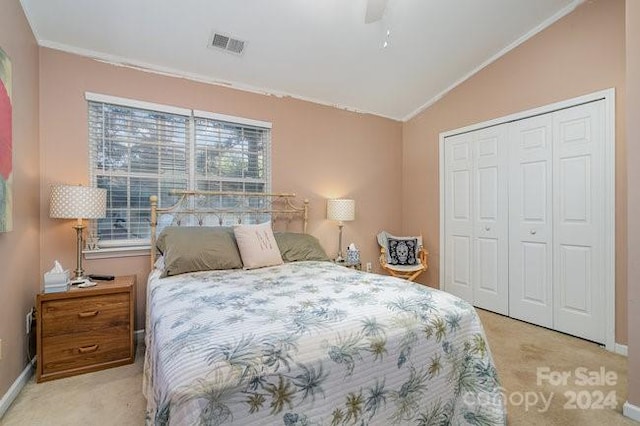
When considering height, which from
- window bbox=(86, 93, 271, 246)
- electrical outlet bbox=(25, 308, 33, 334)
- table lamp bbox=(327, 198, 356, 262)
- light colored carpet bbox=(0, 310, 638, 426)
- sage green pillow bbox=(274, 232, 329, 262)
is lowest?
light colored carpet bbox=(0, 310, 638, 426)

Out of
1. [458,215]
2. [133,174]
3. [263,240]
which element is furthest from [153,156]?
[458,215]

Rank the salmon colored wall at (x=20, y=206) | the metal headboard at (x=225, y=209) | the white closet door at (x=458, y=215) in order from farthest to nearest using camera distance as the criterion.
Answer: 1. the white closet door at (x=458, y=215)
2. the metal headboard at (x=225, y=209)
3. the salmon colored wall at (x=20, y=206)

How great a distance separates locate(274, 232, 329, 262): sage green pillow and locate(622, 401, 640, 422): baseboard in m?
2.11

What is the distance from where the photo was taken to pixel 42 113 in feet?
7.66

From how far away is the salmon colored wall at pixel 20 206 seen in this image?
1.75 meters

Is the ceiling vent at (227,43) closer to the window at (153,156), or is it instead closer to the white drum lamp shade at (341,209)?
the window at (153,156)

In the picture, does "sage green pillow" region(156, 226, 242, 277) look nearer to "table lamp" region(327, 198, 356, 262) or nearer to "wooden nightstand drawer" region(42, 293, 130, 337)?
"wooden nightstand drawer" region(42, 293, 130, 337)

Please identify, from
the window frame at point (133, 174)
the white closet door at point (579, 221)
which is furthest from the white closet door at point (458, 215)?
the window frame at point (133, 174)

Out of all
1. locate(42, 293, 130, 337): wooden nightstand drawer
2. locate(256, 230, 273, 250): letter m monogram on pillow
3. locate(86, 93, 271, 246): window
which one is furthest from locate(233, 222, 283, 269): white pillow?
locate(42, 293, 130, 337): wooden nightstand drawer

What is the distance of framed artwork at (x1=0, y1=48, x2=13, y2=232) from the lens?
1.62 meters

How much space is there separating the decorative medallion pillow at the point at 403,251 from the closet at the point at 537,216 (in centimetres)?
37

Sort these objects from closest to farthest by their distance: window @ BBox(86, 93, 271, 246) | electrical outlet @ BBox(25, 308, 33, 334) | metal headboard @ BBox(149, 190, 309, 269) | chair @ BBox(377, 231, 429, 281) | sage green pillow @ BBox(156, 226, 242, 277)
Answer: electrical outlet @ BBox(25, 308, 33, 334) → sage green pillow @ BBox(156, 226, 242, 277) → window @ BBox(86, 93, 271, 246) → metal headboard @ BBox(149, 190, 309, 269) → chair @ BBox(377, 231, 429, 281)

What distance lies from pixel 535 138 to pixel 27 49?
4117 mm

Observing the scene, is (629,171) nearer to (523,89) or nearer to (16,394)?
(523,89)
